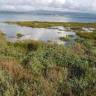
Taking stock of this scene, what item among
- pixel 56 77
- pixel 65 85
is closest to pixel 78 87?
pixel 65 85

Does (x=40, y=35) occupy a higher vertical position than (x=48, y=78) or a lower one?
lower

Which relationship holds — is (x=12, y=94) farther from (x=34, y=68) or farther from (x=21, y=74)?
(x=34, y=68)

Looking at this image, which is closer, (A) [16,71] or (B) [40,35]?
(A) [16,71]

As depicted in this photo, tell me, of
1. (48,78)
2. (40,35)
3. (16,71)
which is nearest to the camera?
(48,78)

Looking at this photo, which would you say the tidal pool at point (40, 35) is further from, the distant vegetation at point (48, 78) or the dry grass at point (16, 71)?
the dry grass at point (16, 71)

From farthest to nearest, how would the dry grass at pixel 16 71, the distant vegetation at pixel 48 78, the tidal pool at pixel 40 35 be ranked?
the tidal pool at pixel 40 35 → the dry grass at pixel 16 71 → the distant vegetation at pixel 48 78

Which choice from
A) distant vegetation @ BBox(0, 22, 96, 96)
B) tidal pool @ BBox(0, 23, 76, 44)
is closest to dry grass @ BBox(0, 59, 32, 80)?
distant vegetation @ BBox(0, 22, 96, 96)

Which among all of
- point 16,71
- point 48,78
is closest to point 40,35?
point 16,71

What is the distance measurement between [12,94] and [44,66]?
370 centimetres

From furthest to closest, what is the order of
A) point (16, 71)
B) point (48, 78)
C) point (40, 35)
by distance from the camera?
point (40, 35), point (16, 71), point (48, 78)

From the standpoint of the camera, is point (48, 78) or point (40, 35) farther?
point (40, 35)

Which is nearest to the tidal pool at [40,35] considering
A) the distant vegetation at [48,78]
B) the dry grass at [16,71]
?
the distant vegetation at [48,78]

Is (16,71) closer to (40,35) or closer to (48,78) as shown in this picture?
(48,78)

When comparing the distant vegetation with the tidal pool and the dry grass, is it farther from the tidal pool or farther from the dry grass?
the tidal pool
